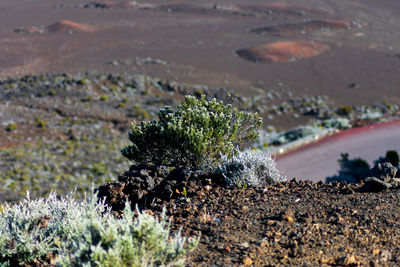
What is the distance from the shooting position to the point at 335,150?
1745 cm

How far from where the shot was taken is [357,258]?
5.07 metres

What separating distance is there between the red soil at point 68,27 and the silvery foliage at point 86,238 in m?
48.3

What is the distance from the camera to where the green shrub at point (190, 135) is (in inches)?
360

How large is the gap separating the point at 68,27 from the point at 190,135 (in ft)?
154

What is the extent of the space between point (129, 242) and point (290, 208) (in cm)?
299

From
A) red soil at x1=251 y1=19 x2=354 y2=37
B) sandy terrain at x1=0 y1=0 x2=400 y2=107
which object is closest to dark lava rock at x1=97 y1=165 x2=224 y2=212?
sandy terrain at x1=0 y1=0 x2=400 y2=107

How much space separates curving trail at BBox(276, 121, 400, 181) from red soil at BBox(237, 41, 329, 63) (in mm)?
22931

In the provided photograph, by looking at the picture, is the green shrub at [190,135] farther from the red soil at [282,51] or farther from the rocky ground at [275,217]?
the red soil at [282,51]

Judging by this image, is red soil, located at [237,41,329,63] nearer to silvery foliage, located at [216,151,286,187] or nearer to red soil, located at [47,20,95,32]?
red soil, located at [47,20,95,32]

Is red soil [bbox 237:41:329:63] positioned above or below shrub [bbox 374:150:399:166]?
below

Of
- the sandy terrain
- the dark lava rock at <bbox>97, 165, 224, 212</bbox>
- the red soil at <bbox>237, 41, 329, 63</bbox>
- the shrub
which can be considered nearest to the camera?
the dark lava rock at <bbox>97, 165, 224, 212</bbox>

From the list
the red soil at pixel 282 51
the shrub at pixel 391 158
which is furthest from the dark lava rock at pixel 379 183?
the red soil at pixel 282 51

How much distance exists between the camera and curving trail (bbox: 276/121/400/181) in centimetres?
1561

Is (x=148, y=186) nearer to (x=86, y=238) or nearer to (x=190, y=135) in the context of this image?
(x=190, y=135)
